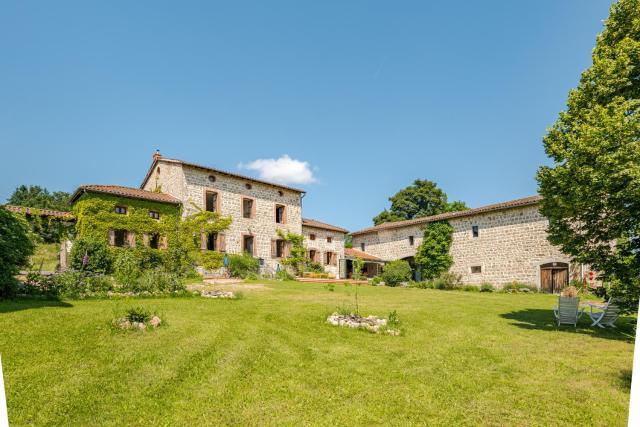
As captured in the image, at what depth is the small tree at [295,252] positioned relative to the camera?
2608 cm

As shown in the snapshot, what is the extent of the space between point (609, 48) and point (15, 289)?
15448mm

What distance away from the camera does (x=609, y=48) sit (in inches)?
331

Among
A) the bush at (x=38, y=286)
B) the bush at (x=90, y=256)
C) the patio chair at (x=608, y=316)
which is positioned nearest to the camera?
the patio chair at (x=608, y=316)

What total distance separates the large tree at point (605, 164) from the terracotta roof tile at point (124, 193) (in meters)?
18.9

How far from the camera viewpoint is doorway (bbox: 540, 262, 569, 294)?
66.2 feet

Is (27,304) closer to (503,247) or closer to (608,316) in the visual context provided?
(608,316)

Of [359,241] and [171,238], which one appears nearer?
[171,238]

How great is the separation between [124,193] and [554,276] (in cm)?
2438

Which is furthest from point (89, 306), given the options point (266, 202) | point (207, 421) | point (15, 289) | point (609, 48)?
point (266, 202)

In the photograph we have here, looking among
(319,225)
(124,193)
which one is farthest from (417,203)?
(124,193)

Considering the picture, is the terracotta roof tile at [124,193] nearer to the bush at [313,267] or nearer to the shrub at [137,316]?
the bush at [313,267]

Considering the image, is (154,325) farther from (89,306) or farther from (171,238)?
(171,238)

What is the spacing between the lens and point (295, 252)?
26.4m

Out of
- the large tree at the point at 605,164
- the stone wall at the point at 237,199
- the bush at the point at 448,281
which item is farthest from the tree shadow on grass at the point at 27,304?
the bush at the point at 448,281
